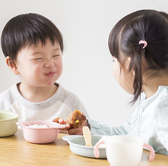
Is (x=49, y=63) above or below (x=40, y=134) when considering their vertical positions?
above

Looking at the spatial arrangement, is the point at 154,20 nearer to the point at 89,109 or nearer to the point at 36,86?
the point at 36,86

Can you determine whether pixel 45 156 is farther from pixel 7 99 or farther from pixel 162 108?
pixel 7 99

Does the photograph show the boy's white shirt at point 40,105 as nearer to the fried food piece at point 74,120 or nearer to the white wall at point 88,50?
the fried food piece at point 74,120

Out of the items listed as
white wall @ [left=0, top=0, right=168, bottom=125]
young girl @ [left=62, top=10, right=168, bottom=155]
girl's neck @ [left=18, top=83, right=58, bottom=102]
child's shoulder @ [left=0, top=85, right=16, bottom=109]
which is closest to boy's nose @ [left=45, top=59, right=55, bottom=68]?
girl's neck @ [left=18, top=83, right=58, bottom=102]

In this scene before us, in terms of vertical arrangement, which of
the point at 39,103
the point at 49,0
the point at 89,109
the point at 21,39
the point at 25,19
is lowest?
the point at 89,109

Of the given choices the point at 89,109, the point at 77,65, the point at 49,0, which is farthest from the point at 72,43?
the point at 89,109

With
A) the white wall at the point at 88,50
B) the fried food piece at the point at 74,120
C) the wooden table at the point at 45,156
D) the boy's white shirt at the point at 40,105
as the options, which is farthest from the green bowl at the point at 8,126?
the white wall at the point at 88,50

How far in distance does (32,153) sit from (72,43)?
2201mm

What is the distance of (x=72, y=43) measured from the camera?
3064mm

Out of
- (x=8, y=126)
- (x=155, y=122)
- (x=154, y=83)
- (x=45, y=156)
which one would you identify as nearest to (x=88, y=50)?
(x=154, y=83)

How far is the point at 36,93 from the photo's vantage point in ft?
5.95

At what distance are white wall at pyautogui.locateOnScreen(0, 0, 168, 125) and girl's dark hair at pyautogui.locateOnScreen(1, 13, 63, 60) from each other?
4.02 feet

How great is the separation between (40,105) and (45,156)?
0.88 meters

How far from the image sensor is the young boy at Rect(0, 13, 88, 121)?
1658 millimetres
